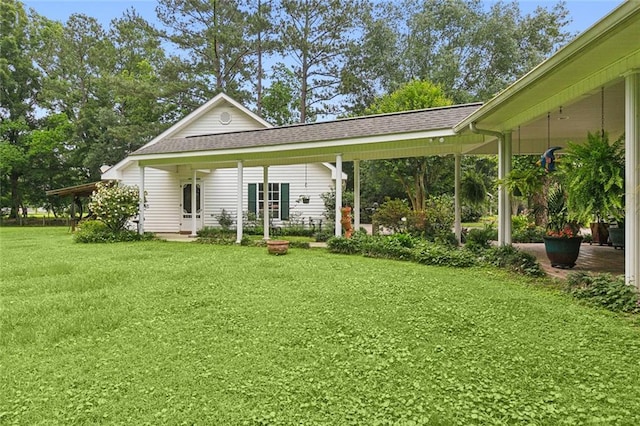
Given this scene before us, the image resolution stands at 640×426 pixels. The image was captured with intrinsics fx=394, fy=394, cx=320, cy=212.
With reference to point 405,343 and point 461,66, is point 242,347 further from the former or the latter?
point 461,66

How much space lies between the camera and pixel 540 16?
78.7 feet

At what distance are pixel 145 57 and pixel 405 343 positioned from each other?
3137 cm

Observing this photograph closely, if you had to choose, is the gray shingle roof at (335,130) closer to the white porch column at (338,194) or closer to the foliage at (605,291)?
the white porch column at (338,194)

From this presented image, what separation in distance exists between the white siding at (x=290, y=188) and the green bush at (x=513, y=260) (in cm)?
887

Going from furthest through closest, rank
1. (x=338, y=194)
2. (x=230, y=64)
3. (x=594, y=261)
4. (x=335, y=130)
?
(x=230, y=64), (x=335, y=130), (x=338, y=194), (x=594, y=261)

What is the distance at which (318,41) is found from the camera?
25500 millimetres

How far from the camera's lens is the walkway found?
6203 millimetres

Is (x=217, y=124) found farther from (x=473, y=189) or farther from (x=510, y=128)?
(x=510, y=128)

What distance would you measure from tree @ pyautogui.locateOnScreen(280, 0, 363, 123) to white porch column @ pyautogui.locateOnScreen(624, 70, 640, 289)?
884 inches

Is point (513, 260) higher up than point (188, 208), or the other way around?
point (188, 208)

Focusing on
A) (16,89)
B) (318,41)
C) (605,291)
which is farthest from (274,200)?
(16,89)

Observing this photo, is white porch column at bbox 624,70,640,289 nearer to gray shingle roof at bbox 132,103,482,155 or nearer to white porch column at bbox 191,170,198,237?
gray shingle roof at bbox 132,103,482,155

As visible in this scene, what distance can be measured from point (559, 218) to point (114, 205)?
11954 millimetres

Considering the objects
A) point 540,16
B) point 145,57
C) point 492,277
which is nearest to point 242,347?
point 492,277
